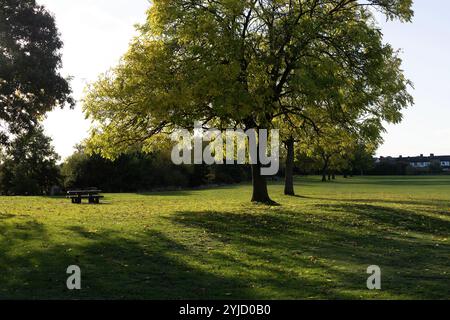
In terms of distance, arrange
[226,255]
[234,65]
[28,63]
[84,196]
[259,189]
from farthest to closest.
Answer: [84,196] < [259,189] < [28,63] < [234,65] < [226,255]

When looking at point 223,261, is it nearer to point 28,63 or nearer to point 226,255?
point 226,255

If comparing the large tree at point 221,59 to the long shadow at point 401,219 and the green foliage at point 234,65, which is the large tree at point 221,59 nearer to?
the green foliage at point 234,65

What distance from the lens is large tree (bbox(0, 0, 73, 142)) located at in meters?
22.0

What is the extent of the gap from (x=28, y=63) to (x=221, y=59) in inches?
333

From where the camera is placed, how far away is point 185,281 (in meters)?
10.2

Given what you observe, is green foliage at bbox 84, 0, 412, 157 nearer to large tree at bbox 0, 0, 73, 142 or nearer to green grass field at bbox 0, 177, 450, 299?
large tree at bbox 0, 0, 73, 142

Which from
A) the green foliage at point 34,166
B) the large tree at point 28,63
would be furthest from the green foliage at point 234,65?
the green foliage at point 34,166

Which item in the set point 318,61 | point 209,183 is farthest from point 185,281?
point 209,183

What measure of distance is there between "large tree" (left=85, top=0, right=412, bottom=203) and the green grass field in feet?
15.6

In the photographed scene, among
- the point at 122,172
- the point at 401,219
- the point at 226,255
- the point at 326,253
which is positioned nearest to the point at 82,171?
Answer: the point at 122,172

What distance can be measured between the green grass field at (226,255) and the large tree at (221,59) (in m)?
4.75

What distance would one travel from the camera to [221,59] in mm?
21188

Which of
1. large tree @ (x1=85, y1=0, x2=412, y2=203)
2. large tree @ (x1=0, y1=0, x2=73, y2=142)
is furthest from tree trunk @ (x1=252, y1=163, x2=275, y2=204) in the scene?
large tree @ (x1=0, y1=0, x2=73, y2=142)

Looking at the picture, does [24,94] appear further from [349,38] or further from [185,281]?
[185,281]
